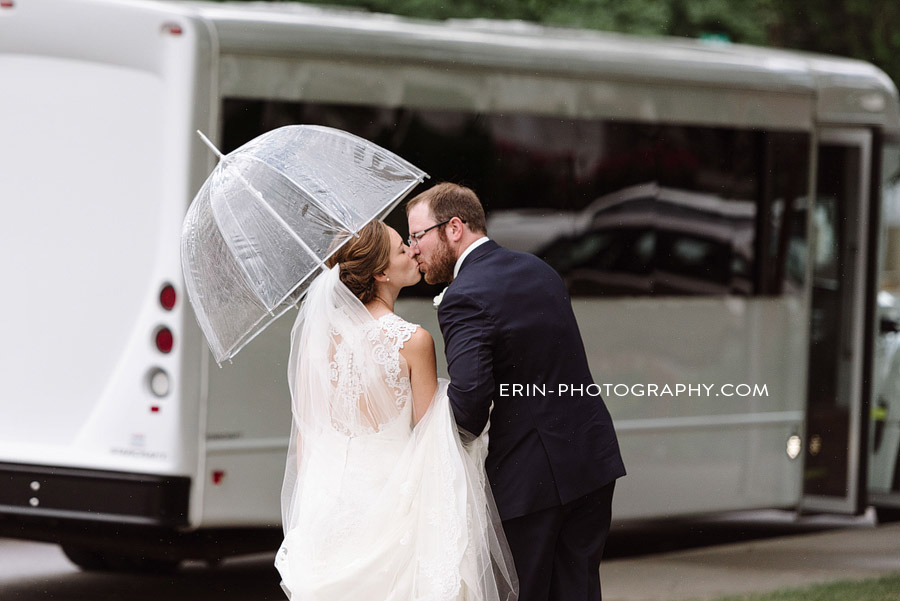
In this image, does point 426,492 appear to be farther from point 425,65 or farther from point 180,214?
point 425,65

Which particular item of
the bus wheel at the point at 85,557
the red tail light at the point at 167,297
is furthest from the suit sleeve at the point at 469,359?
the bus wheel at the point at 85,557

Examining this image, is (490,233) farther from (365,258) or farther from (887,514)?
(887,514)

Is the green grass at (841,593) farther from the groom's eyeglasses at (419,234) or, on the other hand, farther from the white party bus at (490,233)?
the groom's eyeglasses at (419,234)

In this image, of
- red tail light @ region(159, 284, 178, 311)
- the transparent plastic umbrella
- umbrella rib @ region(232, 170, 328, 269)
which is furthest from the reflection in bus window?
umbrella rib @ region(232, 170, 328, 269)

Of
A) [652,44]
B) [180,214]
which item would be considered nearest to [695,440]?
[652,44]

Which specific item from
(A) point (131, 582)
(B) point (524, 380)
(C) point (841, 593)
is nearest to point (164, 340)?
(A) point (131, 582)

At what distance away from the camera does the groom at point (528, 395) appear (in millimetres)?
4379

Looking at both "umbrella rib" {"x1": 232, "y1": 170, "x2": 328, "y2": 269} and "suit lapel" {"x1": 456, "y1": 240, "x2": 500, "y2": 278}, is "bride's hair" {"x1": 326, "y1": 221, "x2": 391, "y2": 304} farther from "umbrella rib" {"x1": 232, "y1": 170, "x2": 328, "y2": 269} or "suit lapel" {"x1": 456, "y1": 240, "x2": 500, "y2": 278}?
"suit lapel" {"x1": 456, "y1": 240, "x2": 500, "y2": 278}

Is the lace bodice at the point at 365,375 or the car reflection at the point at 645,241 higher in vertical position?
the lace bodice at the point at 365,375

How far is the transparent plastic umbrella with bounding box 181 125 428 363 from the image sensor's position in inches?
174

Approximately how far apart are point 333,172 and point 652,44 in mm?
4426

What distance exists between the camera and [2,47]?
6809 millimetres

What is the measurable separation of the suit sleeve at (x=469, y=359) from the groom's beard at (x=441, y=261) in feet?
0.59

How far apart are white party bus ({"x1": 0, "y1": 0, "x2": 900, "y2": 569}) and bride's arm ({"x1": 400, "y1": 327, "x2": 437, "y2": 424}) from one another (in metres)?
2.40
